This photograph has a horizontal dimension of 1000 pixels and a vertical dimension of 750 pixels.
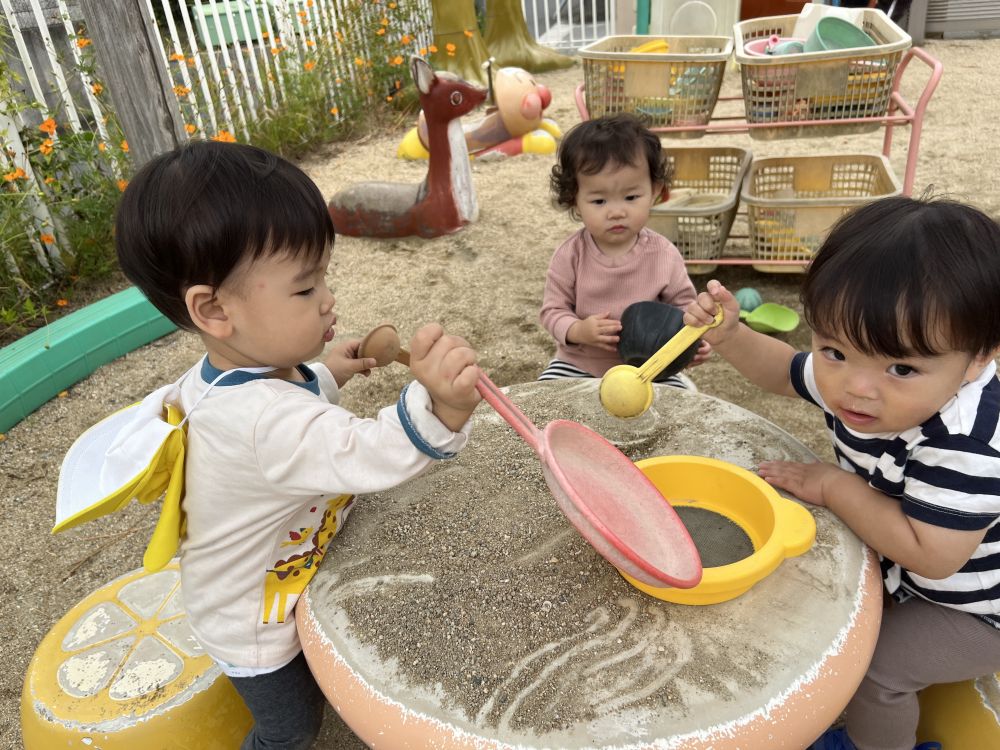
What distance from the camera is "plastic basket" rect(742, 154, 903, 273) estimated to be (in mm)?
2758

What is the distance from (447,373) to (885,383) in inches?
21.1

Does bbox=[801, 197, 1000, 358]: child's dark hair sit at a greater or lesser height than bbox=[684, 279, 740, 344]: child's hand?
greater

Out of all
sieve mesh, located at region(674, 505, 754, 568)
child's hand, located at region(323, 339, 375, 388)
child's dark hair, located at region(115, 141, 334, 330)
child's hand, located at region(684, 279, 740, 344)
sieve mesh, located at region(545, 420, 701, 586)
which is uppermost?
child's dark hair, located at region(115, 141, 334, 330)

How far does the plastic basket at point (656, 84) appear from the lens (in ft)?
8.58

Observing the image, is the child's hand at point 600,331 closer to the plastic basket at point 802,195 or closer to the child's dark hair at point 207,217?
the child's dark hair at point 207,217


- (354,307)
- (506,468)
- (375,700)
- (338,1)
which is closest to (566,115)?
(338,1)

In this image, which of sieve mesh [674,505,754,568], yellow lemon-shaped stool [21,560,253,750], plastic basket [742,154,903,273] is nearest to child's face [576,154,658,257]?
sieve mesh [674,505,754,568]

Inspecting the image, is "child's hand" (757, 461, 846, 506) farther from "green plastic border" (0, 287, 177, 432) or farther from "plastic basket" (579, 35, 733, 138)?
"green plastic border" (0, 287, 177, 432)

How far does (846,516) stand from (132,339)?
2527mm

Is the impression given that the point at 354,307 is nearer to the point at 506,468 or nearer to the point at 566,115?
the point at 506,468

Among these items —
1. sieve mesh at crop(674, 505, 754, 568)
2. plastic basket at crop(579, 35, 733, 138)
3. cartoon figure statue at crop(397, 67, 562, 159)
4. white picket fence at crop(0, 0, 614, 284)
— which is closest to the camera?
sieve mesh at crop(674, 505, 754, 568)

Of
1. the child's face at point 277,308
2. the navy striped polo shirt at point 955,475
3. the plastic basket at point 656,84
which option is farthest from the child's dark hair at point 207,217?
the plastic basket at point 656,84

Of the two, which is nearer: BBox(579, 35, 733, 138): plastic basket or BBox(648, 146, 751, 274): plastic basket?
BBox(579, 35, 733, 138): plastic basket

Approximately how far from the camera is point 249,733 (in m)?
1.28
